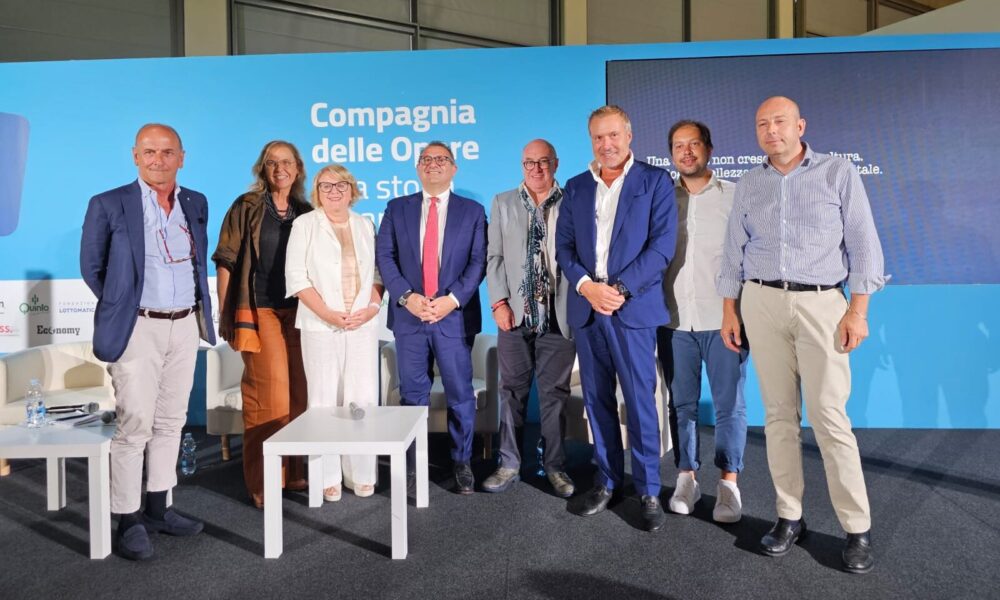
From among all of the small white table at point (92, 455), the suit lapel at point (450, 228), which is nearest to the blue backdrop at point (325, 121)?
the suit lapel at point (450, 228)

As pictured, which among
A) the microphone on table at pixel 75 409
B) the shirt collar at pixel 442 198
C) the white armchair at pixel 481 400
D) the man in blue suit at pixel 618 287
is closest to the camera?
the man in blue suit at pixel 618 287

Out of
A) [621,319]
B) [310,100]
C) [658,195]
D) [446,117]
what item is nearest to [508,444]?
[621,319]

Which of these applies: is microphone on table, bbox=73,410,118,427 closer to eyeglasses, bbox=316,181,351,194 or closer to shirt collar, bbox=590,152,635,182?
eyeglasses, bbox=316,181,351,194

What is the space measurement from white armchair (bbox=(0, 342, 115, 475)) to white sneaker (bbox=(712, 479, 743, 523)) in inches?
128

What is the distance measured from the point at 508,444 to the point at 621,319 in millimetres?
972

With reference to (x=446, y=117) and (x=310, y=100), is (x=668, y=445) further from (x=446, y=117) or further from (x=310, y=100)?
(x=310, y=100)

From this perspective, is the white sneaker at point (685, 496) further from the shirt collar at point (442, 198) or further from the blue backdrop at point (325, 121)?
the blue backdrop at point (325, 121)

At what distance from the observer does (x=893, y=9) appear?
920 cm

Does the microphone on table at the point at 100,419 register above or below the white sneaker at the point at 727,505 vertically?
above

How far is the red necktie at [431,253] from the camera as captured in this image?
130 inches

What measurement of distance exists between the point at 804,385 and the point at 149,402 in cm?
256

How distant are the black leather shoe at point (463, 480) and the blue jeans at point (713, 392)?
1000 millimetres

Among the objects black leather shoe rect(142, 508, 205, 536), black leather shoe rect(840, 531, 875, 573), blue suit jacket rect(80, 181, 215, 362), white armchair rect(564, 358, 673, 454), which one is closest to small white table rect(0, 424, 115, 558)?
black leather shoe rect(142, 508, 205, 536)

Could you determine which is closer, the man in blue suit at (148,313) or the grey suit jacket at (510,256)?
the man in blue suit at (148,313)
